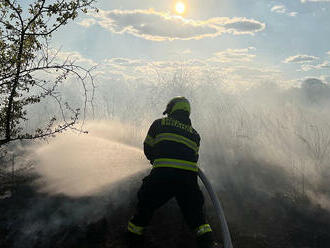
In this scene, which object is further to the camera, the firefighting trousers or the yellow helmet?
the yellow helmet

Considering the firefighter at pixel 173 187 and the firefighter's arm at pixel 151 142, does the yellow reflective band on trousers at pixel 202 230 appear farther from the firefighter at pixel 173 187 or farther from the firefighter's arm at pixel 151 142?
the firefighter's arm at pixel 151 142

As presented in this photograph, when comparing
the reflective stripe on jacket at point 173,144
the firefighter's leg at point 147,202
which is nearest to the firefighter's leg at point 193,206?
the firefighter's leg at point 147,202

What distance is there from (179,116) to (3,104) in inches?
114

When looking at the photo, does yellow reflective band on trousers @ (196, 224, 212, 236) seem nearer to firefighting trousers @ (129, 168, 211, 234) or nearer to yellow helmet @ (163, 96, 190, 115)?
firefighting trousers @ (129, 168, 211, 234)

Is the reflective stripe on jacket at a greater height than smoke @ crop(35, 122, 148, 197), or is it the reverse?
the reflective stripe on jacket

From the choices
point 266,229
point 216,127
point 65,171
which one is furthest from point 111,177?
point 216,127

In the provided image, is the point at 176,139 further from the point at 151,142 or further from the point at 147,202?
the point at 147,202

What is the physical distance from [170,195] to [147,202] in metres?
0.38

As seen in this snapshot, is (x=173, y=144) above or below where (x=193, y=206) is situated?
above

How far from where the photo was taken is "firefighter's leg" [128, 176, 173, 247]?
14.5ft

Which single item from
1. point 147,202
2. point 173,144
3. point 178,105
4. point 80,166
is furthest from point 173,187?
point 80,166

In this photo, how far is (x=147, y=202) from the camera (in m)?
4.45

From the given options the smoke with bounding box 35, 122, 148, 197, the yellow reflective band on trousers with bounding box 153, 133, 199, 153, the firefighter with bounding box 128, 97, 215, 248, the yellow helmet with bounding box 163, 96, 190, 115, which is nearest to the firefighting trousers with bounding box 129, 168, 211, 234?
the firefighter with bounding box 128, 97, 215, 248

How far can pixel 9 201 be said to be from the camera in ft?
20.1
